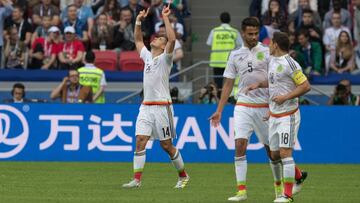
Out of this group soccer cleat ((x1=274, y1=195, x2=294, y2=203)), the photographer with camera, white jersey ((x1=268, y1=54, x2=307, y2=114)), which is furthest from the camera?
the photographer with camera

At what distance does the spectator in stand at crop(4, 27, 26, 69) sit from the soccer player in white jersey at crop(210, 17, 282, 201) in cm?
1330

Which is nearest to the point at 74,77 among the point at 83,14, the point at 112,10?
the point at 83,14

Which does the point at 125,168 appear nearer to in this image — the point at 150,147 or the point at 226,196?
the point at 150,147

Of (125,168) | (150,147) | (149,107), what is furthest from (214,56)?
(149,107)

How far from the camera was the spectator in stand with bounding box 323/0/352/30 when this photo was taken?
29.3 m

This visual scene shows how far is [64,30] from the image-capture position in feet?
94.8

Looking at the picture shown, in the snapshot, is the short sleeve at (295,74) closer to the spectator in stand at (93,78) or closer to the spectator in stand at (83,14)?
the spectator in stand at (93,78)

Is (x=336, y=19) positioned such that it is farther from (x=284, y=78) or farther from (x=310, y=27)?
(x=284, y=78)

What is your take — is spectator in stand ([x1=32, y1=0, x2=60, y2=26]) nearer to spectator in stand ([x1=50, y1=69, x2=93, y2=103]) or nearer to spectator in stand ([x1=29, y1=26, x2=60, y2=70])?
spectator in stand ([x1=29, y1=26, x2=60, y2=70])

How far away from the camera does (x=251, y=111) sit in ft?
54.0

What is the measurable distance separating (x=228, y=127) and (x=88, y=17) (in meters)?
6.30

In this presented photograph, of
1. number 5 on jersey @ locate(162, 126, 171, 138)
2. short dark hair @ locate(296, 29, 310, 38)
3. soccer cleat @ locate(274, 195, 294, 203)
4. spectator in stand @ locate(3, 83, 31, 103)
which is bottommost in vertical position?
soccer cleat @ locate(274, 195, 294, 203)

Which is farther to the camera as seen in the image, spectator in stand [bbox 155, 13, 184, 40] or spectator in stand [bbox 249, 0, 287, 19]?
spectator in stand [bbox 249, 0, 287, 19]

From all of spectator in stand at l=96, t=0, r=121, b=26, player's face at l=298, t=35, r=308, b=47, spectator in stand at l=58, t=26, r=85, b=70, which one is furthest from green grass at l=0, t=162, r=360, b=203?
spectator in stand at l=96, t=0, r=121, b=26
